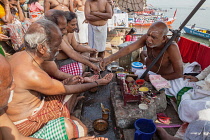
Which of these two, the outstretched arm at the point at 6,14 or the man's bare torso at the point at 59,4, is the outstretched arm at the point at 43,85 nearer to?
the outstretched arm at the point at 6,14

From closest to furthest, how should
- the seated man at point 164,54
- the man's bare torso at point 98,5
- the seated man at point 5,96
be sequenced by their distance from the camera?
1. the seated man at point 5,96
2. the seated man at point 164,54
3. the man's bare torso at point 98,5

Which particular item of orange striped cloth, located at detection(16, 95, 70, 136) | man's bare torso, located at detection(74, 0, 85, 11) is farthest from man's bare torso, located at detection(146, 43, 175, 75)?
man's bare torso, located at detection(74, 0, 85, 11)

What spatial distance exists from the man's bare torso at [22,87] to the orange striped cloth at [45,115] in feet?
0.35

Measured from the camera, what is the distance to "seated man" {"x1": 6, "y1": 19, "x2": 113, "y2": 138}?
191 centimetres

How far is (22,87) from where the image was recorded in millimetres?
1919

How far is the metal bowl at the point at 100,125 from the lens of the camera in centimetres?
A: 269

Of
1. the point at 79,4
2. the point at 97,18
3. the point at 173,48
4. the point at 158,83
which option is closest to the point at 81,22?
the point at 79,4

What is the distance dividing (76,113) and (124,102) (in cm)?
99

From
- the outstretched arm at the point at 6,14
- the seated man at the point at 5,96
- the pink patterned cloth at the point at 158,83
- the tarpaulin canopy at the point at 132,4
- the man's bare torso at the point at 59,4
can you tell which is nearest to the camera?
the seated man at the point at 5,96

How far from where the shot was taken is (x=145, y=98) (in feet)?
9.44

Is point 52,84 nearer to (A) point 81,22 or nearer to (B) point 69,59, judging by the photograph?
(B) point 69,59

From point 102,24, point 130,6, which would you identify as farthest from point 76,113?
point 130,6

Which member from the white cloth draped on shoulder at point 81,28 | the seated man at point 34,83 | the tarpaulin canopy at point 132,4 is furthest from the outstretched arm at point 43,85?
the white cloth draped on shoulder at point 81,28

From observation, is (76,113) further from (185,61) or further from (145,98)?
(185,61)
